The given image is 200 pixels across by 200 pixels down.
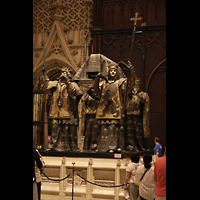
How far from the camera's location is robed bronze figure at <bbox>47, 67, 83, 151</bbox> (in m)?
10.4

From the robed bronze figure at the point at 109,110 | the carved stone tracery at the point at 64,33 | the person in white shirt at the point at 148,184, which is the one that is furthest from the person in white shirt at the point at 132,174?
the carved stone tracery at the point at 64,33

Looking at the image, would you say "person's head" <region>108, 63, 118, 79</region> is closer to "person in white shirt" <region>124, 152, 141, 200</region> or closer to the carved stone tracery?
"person in white shirt" <region>124, 152, 141, 200</region>

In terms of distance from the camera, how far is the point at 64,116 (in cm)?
1037

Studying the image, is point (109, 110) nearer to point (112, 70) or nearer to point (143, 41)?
point (112, 70)

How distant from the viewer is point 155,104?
1579 centimetres

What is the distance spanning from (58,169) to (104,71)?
3.68 metres

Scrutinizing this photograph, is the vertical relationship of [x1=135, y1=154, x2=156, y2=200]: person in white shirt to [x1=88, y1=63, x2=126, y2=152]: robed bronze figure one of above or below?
below

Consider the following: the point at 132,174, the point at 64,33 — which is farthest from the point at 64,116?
the point at 64,33

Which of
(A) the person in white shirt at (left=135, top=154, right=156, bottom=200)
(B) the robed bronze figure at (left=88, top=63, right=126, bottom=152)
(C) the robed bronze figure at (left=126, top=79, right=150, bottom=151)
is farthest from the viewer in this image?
(C) the robed bronze figure at (left=126, top=79, right=150, bottom=151)

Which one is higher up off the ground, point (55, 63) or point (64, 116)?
point (55, 63)

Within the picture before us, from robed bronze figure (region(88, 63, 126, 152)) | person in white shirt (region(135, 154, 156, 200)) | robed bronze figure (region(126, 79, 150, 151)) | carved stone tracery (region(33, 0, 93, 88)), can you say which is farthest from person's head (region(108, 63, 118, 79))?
carved stone tracery (region(33, 0, 93, 88))
